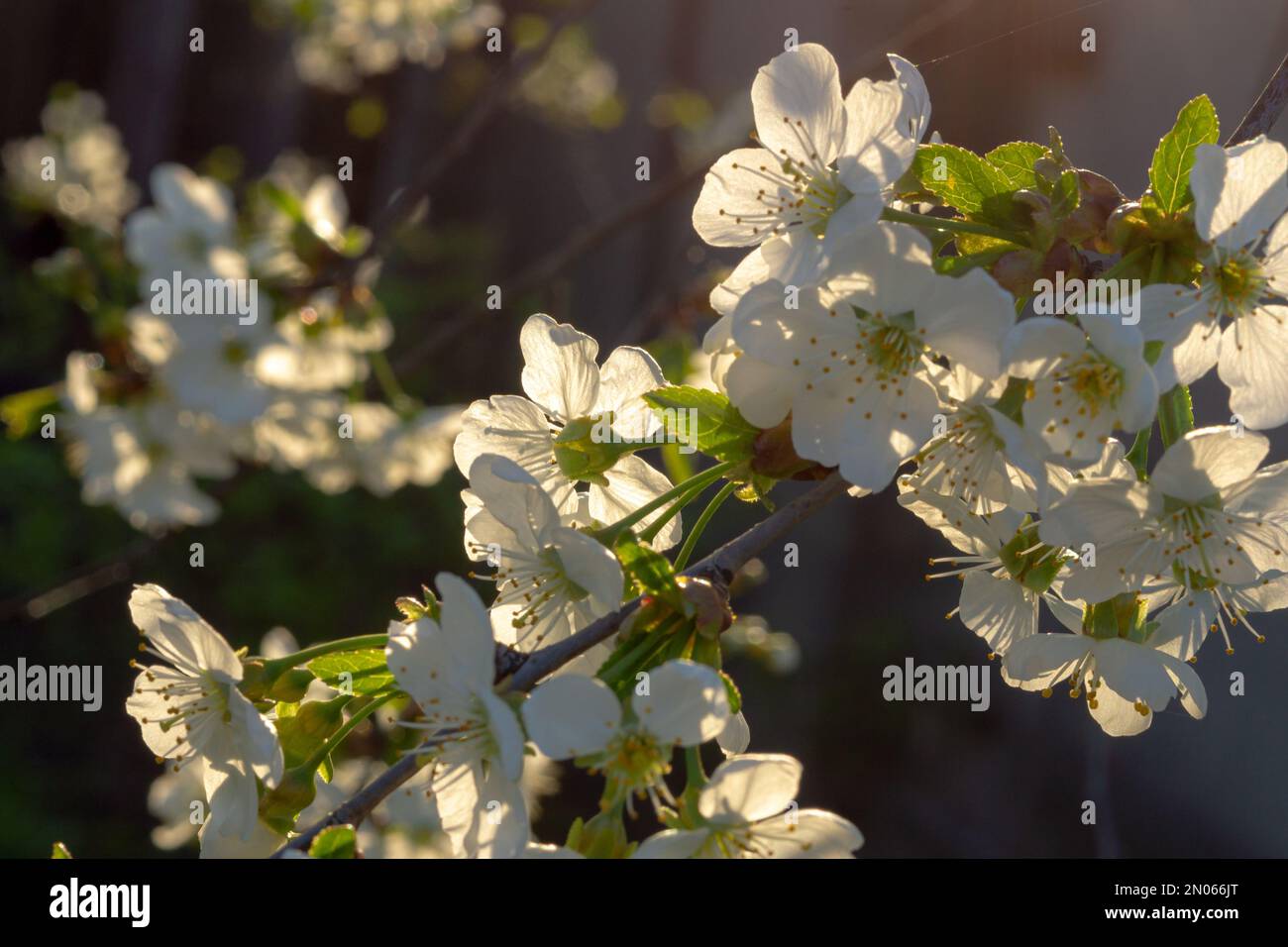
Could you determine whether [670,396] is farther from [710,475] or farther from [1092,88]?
[1092,88]

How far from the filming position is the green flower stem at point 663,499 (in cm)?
79

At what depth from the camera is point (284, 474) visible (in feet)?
13.0

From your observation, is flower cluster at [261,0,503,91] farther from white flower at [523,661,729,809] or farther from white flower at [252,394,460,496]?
white flower at [523,661,729,809]

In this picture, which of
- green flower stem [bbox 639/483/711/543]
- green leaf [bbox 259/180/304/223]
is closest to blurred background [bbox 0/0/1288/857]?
green leaf [bbox 259/180/304/223]

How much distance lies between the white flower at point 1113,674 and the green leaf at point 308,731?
522mm

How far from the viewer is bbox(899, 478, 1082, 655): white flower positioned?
0.88 meters

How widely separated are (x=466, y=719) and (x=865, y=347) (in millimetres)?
370

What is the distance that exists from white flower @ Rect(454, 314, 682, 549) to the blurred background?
0.91 metres

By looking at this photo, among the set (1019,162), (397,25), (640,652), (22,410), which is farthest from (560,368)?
(397,25)

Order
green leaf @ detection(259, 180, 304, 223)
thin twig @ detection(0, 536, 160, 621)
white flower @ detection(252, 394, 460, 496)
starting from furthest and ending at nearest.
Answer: white flower @ detection(252, 394, 460, 496) → thin twig @ detection(0, 536, 160, 621) → green leaf @ detection(259, 180, 304, 223)

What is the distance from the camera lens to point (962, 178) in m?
0.81

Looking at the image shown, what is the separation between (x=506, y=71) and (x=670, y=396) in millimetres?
1566

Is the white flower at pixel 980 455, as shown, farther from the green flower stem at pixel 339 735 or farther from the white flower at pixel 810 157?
the green flower stem at pixel 339 735

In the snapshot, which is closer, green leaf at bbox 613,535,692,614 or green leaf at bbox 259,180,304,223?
green leaf at bbox 613,535,692,614
